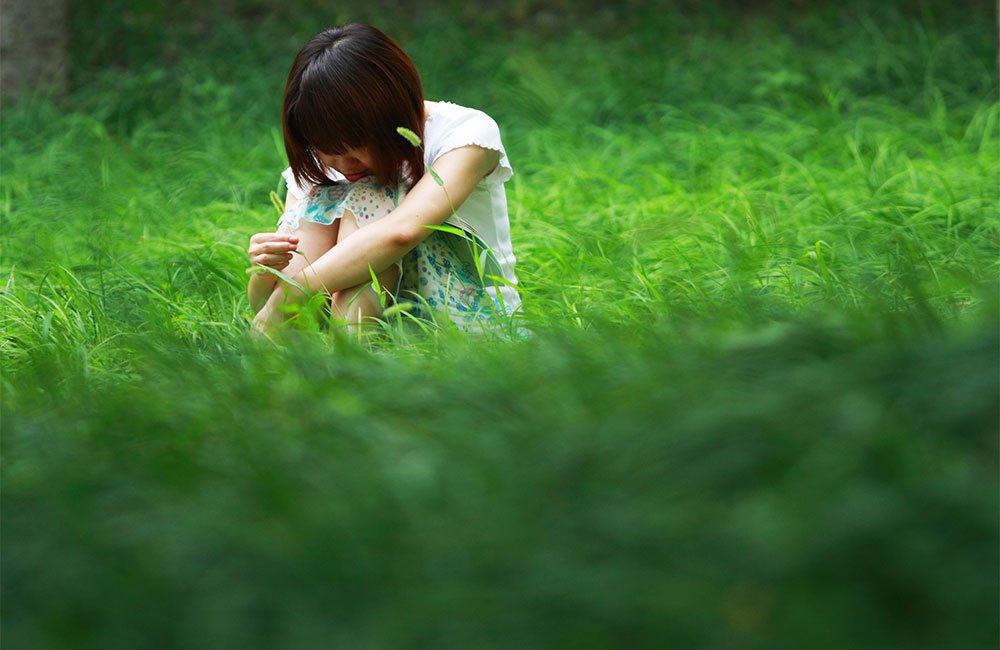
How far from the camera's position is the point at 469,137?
214 cm

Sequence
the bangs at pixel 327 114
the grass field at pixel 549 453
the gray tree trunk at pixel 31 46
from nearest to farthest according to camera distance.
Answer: the grass field at pixel 549 453 → the bangs at pixel 327 114 → the gray tree trunk at pixel 31 46

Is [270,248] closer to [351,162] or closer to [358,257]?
[358,257]

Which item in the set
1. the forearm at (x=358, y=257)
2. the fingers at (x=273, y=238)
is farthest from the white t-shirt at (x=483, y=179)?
the fingers at (x=273, y=238)

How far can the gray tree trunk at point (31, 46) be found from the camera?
499 cm

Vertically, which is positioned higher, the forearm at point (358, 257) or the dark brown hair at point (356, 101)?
the dark brown hair at point (356, 101)

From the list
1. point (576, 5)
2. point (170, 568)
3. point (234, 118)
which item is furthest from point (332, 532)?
point (576, 5)

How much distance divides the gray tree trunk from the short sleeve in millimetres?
3516

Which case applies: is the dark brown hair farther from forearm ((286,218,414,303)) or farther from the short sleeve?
forearm ((286,218,414,303))

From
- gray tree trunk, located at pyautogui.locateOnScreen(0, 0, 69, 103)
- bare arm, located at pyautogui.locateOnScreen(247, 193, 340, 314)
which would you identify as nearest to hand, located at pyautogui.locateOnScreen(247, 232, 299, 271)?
bare arm, located at pyautogui.locateOnScreen(247, 193, 340, 314)

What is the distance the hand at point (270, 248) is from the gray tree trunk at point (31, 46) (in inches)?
137

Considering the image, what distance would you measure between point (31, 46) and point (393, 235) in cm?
384

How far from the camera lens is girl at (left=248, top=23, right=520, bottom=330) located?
2100mm

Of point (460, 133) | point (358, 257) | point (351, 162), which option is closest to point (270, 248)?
point (358, 257)

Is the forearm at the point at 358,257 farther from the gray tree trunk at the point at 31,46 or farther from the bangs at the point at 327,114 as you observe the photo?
the gray tree trunk at the point at 31,46
